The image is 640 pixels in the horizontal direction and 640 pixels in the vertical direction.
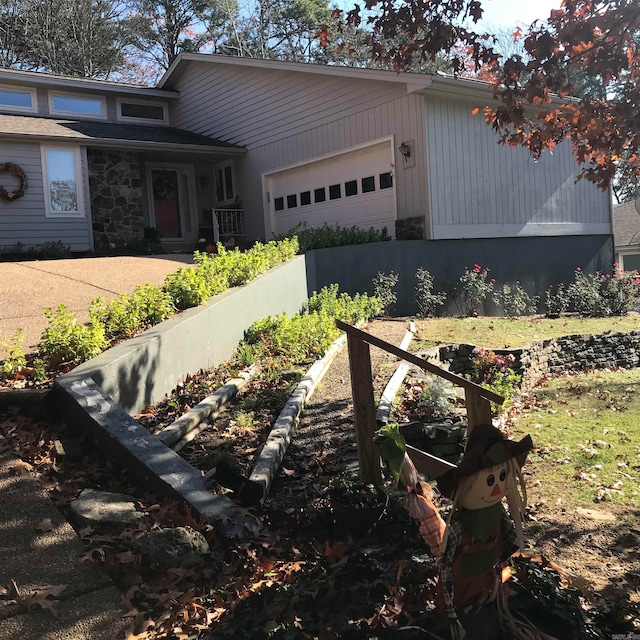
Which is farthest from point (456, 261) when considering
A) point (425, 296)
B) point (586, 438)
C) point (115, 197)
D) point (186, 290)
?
point (115, 197)

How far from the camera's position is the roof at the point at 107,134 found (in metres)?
13.7

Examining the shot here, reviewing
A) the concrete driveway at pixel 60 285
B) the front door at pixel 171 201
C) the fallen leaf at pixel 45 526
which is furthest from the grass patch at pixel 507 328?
the front door at pixel 171 201

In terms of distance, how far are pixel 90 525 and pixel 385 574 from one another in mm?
1424

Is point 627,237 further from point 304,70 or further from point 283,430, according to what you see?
point 283,430

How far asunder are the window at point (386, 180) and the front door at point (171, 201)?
23.5 feet

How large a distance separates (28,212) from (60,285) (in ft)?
23.0

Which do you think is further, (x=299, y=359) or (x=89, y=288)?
(x=89, y=288)

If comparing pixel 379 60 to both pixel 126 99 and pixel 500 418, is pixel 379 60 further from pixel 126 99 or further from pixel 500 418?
pixel 126 99

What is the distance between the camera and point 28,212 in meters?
13.7

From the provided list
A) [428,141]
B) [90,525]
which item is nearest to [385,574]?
[90,525]

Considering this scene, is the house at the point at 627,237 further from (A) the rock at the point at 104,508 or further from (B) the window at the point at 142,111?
(A) the rock at the point at 104,508

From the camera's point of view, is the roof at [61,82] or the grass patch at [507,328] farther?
the roof at [61,82]

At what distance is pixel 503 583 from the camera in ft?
7.39

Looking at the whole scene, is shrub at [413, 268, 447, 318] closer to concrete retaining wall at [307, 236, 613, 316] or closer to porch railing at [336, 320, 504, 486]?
concrete retaining wall at [307, 236, 613, 316]
